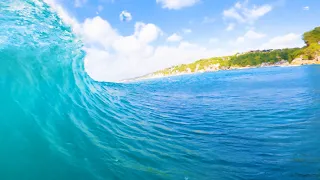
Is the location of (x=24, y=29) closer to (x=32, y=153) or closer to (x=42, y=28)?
(x=42, y=28)

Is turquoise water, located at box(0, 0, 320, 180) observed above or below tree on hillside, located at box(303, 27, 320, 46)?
below

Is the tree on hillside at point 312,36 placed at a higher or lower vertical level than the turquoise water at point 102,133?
higher

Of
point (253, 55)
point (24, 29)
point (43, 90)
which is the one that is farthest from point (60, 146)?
point (253, 55)

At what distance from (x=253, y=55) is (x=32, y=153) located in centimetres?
20832

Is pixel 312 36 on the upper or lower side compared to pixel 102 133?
upper

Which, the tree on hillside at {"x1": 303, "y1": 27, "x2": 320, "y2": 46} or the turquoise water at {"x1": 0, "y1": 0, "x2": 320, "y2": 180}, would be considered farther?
the tree on hillside at {"x1": 303, "y1": 27, "x2": 320, "y2": 46}

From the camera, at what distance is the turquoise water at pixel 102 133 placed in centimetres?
611

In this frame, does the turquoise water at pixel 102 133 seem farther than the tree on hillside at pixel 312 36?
No

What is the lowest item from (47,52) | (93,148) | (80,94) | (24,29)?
(93,148)

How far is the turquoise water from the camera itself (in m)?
6.11

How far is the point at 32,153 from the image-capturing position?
6410 millimetres

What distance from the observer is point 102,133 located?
902 centimetres

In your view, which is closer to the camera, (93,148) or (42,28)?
(93,148)

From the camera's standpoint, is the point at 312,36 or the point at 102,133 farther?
the point at 312,36
